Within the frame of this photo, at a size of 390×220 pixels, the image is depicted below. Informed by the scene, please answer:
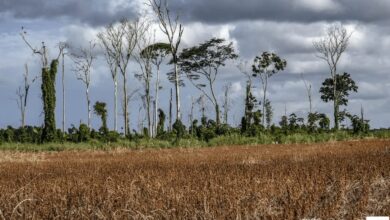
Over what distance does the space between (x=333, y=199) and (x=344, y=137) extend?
27684 mm

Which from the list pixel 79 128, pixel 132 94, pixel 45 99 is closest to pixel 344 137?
pixel 79 128

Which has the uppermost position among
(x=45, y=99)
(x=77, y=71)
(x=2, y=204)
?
(x=77, y=71)

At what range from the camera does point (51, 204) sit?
6152 millimetres

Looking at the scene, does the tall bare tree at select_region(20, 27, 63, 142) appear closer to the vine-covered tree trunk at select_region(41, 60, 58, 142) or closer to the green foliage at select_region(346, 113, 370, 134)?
the vine-covered tree trunk at select_region(41, 60, 58, 142)

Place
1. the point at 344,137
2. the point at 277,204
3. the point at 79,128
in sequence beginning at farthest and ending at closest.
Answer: the point at 79,128 → the point at 344,137 → the point at 277,204

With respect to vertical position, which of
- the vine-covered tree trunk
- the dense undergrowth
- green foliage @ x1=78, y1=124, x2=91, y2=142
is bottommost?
the dense undergrowth

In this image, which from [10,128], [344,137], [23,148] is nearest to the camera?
[23,148]

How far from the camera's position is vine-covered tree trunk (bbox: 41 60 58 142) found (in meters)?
36.3

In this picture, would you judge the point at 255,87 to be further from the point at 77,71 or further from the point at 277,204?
the point at 277,204

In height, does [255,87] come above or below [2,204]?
above

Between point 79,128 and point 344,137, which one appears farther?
point 79,128

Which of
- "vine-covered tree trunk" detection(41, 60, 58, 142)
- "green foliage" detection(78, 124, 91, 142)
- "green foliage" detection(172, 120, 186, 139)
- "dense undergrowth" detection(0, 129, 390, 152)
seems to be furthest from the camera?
"vine-covered tree trunk" detection(41, 60, 58, 142)

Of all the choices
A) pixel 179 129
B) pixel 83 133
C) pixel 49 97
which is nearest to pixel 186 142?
pixel 179 129

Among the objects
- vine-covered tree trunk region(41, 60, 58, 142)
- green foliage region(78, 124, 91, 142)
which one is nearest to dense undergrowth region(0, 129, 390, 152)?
green foliage region(78, 124, 91, 142)
